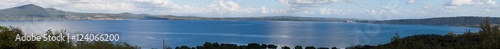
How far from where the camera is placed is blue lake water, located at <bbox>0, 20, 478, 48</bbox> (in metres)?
38.9

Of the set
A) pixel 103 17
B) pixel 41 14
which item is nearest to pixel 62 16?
pixel 41 14

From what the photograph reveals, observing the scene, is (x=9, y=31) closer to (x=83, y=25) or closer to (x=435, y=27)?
(x=435, y=27)

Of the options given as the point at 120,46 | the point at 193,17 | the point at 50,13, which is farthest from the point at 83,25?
the point at 120,46

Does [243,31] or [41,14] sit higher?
[41,14]

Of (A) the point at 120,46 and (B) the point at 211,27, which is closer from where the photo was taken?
(A) the point at 120,46

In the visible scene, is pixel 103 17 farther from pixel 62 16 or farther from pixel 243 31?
pixel 243 31

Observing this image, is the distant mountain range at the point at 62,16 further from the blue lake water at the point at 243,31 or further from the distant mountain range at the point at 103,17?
the blue lake water at the point at 243,31

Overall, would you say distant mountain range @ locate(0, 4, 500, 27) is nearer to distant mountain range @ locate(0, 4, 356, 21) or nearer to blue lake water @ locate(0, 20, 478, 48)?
distant mountain range @ locate(0, 4, 356, 21)

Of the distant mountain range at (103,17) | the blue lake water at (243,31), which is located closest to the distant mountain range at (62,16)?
the distant mountain range at (103,17)

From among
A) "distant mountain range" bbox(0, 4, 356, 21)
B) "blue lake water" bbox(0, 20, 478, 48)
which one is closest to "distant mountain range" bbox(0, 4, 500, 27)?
"distant mountain range" bbox(0, 4, 356, 21)

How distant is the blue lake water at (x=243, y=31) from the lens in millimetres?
38875

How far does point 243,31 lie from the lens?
56031mm

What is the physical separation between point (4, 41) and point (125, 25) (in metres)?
54.8

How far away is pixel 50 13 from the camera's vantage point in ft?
145
